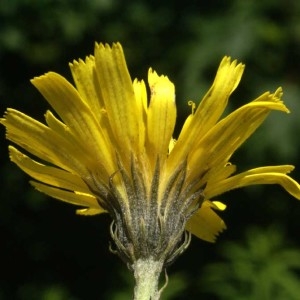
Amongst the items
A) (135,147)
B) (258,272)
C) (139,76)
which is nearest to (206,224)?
(135,147)

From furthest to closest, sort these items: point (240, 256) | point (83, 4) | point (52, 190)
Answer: point (83, 4) < point (240, 256) < point (52, 190)

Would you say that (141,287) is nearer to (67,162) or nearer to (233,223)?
(67,162)

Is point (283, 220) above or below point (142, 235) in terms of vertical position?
below

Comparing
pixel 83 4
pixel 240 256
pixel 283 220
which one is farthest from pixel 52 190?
pixel 283 220

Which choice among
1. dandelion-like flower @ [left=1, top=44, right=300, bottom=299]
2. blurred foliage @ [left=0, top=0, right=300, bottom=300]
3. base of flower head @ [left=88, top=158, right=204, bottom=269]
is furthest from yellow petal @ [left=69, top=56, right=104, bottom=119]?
blurred foliage @ [left=0, top=0, right=300, bottom=300]

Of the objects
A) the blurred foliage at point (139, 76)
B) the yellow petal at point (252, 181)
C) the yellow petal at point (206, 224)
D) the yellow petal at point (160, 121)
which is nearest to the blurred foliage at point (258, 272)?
the blurred foliage at point (139, 76)

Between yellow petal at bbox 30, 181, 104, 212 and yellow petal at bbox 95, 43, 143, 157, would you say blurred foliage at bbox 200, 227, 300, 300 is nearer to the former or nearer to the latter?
yellow petal at bbox 30, 181, 104, 212

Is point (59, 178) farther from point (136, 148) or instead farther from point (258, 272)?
point (258, 272)
